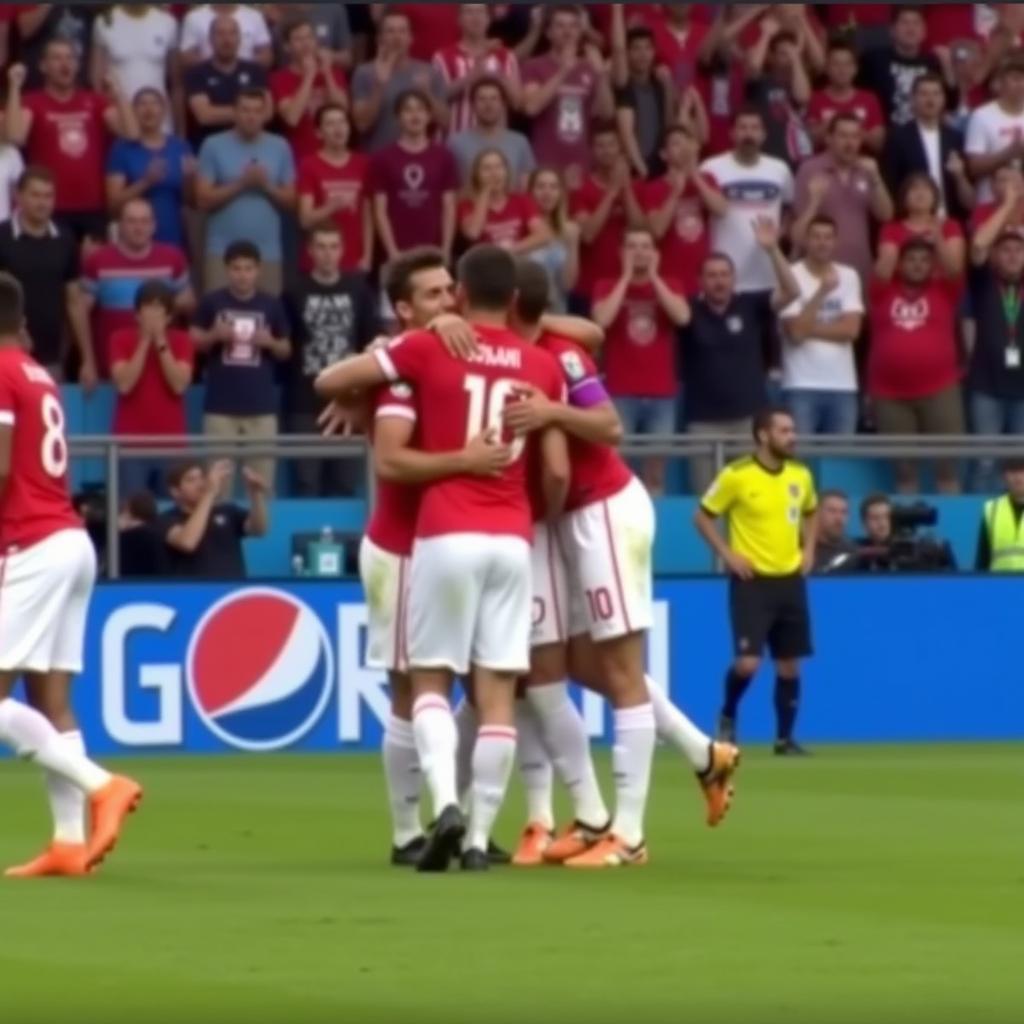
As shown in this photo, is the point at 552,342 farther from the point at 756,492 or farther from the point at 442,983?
the point at 756,492

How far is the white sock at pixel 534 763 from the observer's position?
1250 cm

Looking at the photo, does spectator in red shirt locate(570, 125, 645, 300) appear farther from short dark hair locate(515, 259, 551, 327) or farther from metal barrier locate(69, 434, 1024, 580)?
short dark hair locate(515, 259, 551, 327)

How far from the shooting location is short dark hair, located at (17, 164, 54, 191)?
71.3 ft

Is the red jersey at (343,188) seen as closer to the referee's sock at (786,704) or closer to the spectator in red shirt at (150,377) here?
the spectator in red shirt at (150,377)

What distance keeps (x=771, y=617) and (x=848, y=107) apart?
209 inches

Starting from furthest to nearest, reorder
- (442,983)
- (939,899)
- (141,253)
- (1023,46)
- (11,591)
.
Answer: (1023,46)
(141,253)
(11,591)
(939,899)
(442,983)

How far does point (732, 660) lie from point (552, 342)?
10.8m

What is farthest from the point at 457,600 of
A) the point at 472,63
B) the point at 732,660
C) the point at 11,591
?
the point at 472,63

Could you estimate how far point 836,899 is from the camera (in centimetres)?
1086

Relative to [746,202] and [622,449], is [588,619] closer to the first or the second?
[622,449]

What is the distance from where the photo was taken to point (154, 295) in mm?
21750

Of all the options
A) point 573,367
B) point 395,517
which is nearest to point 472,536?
point 395,517

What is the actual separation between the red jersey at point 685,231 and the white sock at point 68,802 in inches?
495

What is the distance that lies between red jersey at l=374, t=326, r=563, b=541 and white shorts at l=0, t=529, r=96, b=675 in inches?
47.1
